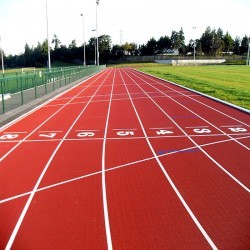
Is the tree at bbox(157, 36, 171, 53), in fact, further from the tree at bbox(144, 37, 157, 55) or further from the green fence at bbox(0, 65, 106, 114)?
the green fence at bbox(0, 65, 106, 114)

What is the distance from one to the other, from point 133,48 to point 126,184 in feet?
471

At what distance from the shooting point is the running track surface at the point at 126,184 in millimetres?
4590

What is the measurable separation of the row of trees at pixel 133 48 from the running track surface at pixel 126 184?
110 m

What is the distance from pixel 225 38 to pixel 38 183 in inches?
6017

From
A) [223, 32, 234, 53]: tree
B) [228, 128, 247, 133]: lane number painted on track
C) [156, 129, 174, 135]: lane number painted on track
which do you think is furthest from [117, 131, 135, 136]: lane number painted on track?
[223, 32, 234, 53]: tree

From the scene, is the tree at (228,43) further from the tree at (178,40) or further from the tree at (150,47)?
the tree at (150,47)

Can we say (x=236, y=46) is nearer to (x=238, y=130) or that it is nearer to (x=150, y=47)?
(x=150, y=47)

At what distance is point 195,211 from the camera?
5262 mm

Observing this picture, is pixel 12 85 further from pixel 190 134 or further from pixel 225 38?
pixel 225 38

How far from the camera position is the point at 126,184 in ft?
21.0

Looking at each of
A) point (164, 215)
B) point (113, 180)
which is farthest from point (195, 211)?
point (113, 180)

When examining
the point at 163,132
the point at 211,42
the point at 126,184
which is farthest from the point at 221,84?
the point at 211,42

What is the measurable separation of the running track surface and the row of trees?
10954 centimetres

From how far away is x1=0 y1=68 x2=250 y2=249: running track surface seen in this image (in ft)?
15.1
